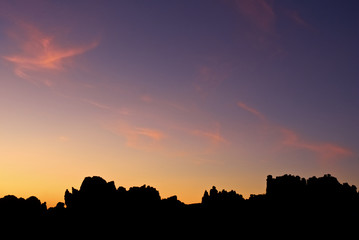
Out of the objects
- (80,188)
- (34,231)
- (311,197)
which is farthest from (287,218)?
(34,231)

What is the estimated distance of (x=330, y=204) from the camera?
486 ft

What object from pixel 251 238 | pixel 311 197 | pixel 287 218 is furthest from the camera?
pixel 311 197

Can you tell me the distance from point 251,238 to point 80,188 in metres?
73.7

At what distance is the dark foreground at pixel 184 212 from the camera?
5433 inches

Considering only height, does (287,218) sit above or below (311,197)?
below

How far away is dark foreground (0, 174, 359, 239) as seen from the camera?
138 meters

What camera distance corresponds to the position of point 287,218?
140 m

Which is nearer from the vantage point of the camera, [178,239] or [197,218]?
[178,239]

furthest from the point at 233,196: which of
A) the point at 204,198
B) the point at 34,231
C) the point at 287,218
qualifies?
the point at 34,231

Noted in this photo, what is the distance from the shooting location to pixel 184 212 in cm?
15275

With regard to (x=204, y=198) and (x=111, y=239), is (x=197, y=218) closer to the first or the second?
(x=204, y=198)

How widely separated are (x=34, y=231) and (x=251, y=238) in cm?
8490

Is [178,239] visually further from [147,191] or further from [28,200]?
[28,200]

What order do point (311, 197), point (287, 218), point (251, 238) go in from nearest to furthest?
1. point (251, 238)
2. point (287, 218)
3. point (311, 197)
